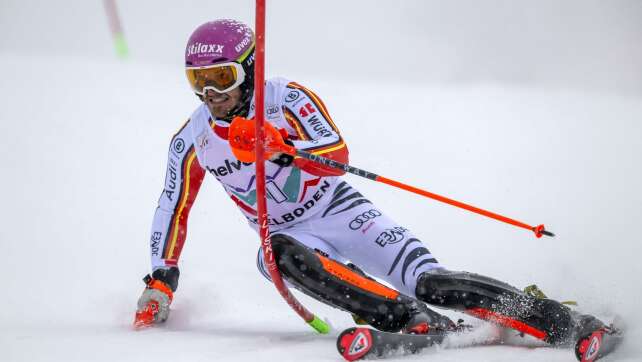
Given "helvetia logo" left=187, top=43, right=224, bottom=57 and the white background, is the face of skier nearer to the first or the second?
"helvetia logo" left=187, top=43, right=224, bottom=57

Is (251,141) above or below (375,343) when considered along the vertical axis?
above

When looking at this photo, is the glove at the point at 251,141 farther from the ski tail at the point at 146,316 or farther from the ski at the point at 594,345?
the ski at the point at 594,345

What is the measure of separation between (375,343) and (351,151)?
5.58 metres

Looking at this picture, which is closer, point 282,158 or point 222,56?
point 282,158

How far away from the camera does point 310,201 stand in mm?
3959

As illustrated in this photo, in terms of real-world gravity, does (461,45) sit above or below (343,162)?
above

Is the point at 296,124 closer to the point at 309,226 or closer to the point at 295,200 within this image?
the point at 295,200

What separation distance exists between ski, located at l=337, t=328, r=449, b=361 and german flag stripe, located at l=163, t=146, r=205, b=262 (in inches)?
58.0

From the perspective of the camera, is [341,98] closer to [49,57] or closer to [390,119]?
[390,119]

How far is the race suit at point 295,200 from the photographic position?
3.74 meters

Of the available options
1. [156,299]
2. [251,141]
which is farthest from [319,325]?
[251,141]

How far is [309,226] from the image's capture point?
13.0 ft

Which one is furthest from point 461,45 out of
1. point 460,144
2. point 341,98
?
point 460,144

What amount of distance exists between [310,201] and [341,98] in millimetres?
6352
